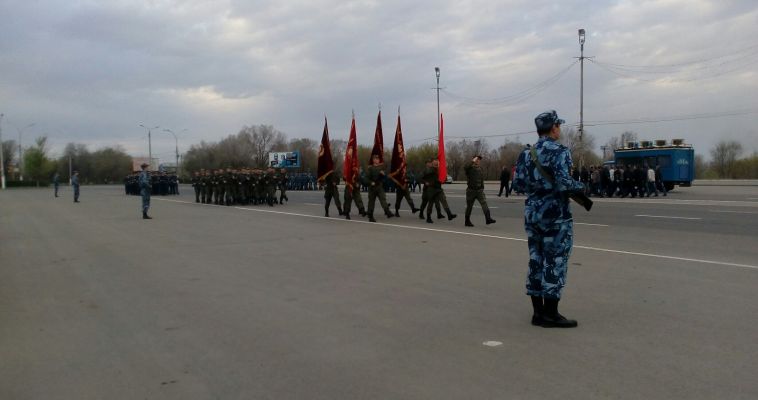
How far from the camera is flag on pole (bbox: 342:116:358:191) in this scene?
1802 centimetres

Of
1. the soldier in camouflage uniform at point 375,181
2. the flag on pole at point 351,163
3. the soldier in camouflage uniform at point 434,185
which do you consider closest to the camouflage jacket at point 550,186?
the soldier in camouflage uniform at point 434,185

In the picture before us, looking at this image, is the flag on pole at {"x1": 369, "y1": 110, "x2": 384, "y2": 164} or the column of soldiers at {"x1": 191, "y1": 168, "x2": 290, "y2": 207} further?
the column of soldiers at {"x1": 191, "y1": 168, "x2": 290, "y2": 207}

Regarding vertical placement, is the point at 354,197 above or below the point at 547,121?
below

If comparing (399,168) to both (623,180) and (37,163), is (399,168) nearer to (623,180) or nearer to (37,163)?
(623,180)

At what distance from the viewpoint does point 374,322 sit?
577 cm

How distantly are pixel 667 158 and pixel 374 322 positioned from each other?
3073 centimetres

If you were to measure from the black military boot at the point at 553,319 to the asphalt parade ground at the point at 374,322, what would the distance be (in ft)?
0.36

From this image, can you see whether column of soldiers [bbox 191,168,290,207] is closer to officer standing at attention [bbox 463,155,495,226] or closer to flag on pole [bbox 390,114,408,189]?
flag on pole [bbox 390,114,408,189]

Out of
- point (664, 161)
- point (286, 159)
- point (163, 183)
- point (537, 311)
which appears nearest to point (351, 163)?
point (537, 311)

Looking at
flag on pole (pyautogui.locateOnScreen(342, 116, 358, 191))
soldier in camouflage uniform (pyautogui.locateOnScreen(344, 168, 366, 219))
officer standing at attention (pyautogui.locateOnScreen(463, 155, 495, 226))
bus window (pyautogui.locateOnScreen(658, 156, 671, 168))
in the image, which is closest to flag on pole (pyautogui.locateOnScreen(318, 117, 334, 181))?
flag on pole (pyautogui.locateOnScreen(342, 116, 358, 191))

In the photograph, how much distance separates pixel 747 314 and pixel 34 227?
56.8 ft

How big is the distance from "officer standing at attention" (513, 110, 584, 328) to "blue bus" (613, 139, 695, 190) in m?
28.5

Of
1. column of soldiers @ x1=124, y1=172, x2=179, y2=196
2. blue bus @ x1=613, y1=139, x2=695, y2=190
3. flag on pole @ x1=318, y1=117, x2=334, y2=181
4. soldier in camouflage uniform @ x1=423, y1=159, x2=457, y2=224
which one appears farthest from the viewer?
column of soldiers @ x1=124, y1=172, x2=179, y2=196

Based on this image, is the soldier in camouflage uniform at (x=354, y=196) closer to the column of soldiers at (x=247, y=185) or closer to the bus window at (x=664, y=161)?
the column of soldiers at (x=247, y=185)
